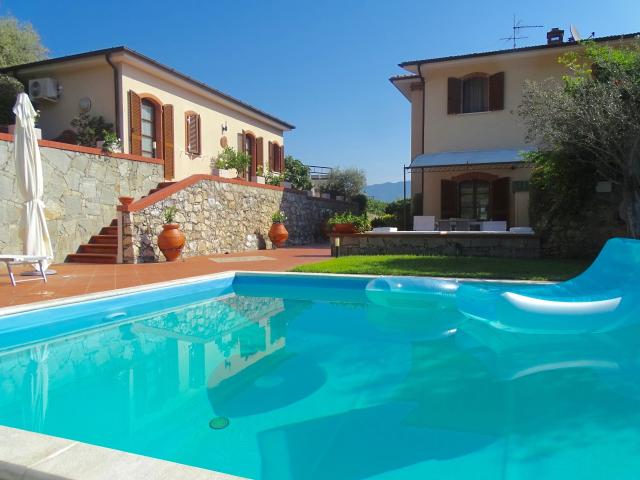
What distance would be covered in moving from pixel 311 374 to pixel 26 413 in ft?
8.07

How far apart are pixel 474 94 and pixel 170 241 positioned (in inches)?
545

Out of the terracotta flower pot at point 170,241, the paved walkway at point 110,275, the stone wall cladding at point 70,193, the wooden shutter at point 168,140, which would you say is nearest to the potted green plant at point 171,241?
the terracotta flower pot at point 170,241

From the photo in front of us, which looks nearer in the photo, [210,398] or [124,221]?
[210,398]

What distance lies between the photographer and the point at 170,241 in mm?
12391

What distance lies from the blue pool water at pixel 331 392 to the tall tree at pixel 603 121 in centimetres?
555

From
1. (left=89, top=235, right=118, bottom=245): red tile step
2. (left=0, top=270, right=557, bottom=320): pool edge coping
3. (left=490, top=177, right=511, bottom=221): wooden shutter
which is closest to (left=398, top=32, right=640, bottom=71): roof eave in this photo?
(left=490, top=177, right=511, bottom=221): wooden shutter

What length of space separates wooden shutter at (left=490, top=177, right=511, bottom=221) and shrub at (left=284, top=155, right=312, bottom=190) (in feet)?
37.1

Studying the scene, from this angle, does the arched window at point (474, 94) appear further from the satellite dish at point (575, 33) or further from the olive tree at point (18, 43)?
the olive tree at point (18, 43)

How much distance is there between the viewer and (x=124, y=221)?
12.3 metres

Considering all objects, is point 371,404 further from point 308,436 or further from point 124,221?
point 124,221

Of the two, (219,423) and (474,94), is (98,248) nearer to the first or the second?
(219,423)

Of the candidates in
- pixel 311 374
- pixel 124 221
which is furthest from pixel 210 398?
pixel 124 221

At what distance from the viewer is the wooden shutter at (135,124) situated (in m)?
15.3

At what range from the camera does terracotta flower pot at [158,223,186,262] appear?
12406 millimetres
